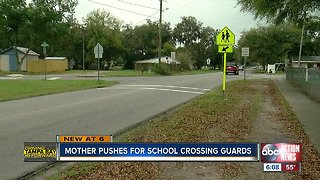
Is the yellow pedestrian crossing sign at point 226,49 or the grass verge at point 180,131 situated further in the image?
the yellow pedestrian crossing sign at point 226,49

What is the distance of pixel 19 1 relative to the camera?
53250 mm

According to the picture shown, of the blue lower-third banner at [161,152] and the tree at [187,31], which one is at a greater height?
the tree at [187,31]

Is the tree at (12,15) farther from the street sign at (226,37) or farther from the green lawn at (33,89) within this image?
the street sign at (226,37)

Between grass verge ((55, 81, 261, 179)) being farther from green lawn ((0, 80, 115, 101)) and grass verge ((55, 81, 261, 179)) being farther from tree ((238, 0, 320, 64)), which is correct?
green lawn ((0, 80, 115, 101))

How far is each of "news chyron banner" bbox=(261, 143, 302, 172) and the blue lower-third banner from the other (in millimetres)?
77

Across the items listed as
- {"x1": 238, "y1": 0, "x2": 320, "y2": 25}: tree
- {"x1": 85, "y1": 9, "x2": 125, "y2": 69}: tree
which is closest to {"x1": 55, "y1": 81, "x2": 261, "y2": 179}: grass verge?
{"x1": 238, "y1": 0, "x2": 320, "y2": 25}: tree

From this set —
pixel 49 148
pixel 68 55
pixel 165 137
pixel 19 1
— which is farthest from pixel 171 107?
pixel 68 55

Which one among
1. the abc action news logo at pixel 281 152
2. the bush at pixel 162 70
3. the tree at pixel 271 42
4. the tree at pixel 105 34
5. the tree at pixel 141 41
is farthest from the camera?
the tree at pixel 141 41

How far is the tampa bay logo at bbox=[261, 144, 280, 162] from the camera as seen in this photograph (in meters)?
2.80

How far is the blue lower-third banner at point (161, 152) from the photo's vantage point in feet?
9.53

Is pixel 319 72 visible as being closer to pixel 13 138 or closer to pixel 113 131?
pixel 113 131

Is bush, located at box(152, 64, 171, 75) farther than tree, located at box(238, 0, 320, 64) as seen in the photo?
Yes

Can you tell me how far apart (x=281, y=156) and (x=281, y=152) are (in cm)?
3

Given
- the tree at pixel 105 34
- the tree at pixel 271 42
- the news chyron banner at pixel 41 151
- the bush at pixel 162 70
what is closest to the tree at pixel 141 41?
the tree at pixel 105 34
